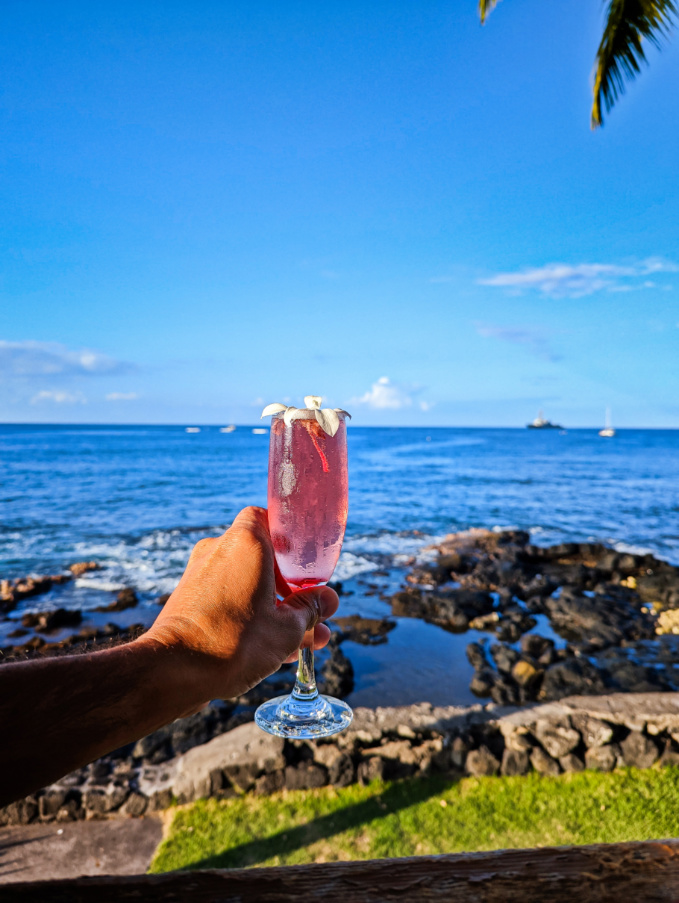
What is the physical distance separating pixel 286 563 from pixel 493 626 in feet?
29.5

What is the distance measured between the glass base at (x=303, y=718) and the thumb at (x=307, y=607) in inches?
14.9

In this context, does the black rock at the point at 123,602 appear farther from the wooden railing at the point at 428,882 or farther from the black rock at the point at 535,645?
the wooden railing at the point at 428,882

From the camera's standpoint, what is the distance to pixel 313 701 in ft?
6.99

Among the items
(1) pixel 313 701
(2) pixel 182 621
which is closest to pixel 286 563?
(1) pixel 313 701

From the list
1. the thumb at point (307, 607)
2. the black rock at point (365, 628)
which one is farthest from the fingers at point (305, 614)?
the black rock at point (365, 628)

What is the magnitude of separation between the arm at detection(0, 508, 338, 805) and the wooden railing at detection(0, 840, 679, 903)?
1.25 ft

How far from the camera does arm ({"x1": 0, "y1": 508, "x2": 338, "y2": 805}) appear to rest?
3.37ft

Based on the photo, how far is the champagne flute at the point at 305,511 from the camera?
6.63 feet

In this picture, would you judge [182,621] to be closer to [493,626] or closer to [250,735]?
[250,735]

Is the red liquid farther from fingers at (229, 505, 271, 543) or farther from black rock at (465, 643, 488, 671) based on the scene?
black rock at (465, 643, 488, 671)

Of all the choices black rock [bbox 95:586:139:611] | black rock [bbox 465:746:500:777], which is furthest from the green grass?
black rock [bbox 95:586:139:611]

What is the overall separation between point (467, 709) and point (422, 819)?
1.43 meters

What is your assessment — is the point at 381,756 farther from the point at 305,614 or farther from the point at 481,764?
the point at 305,614

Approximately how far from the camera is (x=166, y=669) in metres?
1.26
